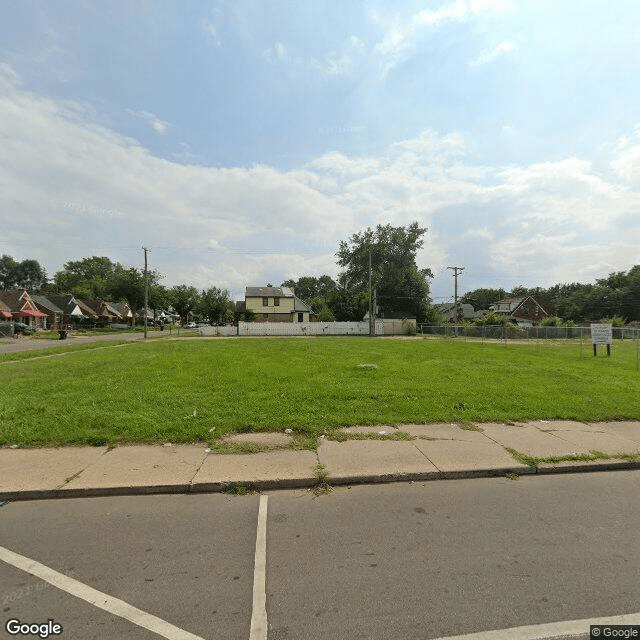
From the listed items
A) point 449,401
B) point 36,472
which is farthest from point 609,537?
point 36,472

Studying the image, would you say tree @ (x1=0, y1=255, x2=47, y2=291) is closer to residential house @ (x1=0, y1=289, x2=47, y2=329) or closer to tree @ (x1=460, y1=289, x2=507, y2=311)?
residential house @ (x1=0, y1=289, x2=47, y2=329)

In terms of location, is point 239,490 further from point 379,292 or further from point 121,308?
point 121,308

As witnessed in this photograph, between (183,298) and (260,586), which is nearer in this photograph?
(260,586)

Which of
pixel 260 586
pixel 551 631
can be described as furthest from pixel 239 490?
pixel 551 631

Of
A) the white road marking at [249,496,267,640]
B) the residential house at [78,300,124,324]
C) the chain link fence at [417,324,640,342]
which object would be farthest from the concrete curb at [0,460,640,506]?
the residential house at [78,300,124,324]

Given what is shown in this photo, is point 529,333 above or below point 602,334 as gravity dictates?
below

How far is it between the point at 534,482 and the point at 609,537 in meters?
1.16

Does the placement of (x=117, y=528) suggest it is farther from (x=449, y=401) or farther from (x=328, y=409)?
(x=449, y=401)

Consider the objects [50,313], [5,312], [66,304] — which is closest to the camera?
[5,312]

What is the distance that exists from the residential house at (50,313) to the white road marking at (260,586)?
61774 millimetres

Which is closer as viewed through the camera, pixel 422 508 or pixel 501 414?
pixel 422 508

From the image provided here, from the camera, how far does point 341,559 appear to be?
2879 millimetres

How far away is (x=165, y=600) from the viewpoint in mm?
2453

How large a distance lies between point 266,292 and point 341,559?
55.5 m
